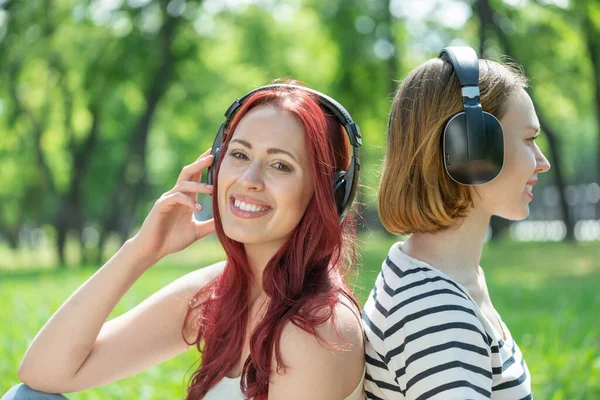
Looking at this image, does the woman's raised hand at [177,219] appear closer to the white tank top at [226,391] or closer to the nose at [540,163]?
the white tank top at [226,391]

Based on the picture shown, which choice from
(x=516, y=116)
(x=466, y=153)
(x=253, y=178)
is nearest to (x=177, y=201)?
(x=253, y=178)

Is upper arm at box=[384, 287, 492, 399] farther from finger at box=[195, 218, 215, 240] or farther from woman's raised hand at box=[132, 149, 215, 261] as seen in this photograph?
finger at box=[195, 218, 215, 240]

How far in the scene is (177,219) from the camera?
306 cm

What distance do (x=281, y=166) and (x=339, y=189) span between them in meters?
0.21

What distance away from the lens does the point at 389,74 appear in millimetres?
22719

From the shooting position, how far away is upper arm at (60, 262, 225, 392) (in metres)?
2.93

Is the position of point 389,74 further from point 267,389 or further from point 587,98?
point 267,389

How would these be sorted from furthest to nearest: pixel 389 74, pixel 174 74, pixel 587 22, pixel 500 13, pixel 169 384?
pixel 389 74 → pixel 174 74 → pixel 500 13 → pixel 587 22 → pixel 169 384

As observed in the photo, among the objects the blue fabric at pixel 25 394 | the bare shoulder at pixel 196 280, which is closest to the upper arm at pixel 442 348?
the bare shoulder at pixel 196 280

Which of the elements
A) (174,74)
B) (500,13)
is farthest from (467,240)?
(174,74)

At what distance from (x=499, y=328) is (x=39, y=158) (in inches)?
813

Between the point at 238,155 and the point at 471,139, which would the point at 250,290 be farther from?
the point at 471,139

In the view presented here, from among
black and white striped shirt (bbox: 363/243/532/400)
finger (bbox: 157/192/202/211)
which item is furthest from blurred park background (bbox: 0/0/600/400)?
black and white striped shirt (bbox: 363/243/532/400)

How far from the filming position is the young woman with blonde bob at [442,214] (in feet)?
6.88
